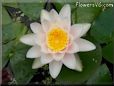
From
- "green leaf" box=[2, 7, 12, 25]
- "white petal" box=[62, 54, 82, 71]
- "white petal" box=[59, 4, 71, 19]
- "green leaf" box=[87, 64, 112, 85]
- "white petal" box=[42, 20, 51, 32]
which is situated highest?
"white petal" box=[59, 4, 71, 19]

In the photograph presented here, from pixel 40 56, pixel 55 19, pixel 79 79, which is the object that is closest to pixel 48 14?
pixel 55 19

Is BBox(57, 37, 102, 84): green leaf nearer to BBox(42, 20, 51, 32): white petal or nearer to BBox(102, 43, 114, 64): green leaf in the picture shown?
BBox(102, 43, 114, 64): green leaf

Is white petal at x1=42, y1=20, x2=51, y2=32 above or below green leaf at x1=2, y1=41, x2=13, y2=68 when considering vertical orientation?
above

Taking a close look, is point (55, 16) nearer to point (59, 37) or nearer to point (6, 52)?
point (59, 37)

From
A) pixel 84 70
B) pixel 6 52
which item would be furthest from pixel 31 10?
pixel 84 70

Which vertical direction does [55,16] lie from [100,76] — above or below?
above

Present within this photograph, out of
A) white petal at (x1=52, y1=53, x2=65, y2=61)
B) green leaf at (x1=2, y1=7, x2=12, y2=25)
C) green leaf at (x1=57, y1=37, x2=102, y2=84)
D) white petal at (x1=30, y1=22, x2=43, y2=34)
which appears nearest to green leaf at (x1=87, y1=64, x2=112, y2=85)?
green leaf at (x1=57, y1=37, x2=102, y2=84)
